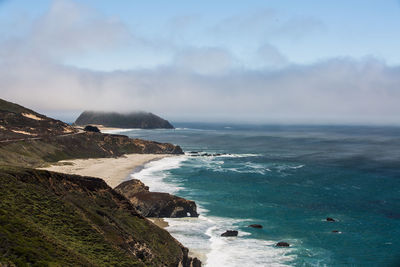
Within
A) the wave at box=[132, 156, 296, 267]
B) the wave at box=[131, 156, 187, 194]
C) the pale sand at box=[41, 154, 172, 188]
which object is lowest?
the wave at box=[132, 156, 296, 267]

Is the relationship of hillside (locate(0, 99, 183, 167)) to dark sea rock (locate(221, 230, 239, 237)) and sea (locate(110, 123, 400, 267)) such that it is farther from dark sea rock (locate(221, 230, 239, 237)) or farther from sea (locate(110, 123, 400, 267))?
dark sea rock (locate(221, 230, 239, 237))

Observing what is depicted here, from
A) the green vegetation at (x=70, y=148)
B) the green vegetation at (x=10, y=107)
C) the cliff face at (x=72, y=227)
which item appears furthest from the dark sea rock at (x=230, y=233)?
the green vegetation at (x=10, y=107)

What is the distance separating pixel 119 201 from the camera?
44594 mm

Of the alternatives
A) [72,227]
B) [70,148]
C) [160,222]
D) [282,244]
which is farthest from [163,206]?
[70,148]

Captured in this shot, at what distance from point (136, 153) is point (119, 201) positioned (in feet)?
341

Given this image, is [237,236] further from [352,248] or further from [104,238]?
[104,238]

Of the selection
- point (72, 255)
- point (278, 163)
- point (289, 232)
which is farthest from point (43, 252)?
point (278, 163)

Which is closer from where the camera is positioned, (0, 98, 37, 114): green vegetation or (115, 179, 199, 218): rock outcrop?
(115, 179, 199, 218): rock outcrop

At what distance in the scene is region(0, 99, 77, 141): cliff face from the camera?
126m

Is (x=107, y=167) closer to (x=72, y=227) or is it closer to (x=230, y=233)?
(x=230, y=233)

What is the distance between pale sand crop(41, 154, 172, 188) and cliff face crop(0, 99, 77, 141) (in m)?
24.8

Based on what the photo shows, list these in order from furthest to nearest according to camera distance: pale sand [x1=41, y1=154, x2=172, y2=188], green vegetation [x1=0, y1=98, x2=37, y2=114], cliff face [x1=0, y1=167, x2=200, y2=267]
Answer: green vegetation [x1=0, y1=98, x2=37, y2=114]
pale sand [x1=41, y1=154, x2=172, y2=188]
cliff face [x1=0, y1=167, x2=200, y2=267]

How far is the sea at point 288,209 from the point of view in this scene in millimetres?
44625

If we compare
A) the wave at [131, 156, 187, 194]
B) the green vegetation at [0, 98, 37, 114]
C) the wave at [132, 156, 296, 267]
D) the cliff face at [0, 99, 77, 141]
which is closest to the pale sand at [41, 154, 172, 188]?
the wave at [131, 156, 187, 194]
